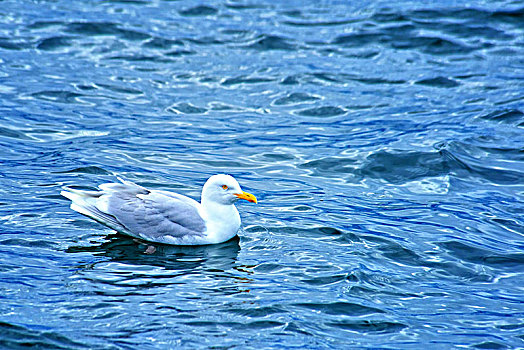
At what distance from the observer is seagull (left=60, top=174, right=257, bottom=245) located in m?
9.46

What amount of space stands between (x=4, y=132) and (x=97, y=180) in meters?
2.57

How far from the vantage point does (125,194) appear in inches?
383

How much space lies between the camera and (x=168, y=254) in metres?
9.35

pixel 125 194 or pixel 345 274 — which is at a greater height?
pixel 125 194

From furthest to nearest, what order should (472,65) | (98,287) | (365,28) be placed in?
(365,28), (472,65), (98,287)

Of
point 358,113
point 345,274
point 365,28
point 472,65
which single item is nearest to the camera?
point 345,274

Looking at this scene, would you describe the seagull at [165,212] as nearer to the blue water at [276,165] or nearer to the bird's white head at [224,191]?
the bird's white head at [224,191]

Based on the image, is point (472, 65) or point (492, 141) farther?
point (472, 65)

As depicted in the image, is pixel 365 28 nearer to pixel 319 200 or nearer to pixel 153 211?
pixel 319 200

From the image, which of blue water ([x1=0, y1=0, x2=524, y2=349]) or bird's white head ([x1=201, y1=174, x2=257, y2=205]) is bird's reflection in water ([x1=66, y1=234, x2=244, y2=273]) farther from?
bird's white head ([x1=201, y1=174, x2=257, y2=205])

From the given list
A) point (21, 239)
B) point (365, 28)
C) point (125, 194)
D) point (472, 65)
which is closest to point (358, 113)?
point (472, 65)

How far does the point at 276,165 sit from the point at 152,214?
3326 mm

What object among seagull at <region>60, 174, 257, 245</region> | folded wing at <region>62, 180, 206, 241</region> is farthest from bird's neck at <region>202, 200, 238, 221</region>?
folded wing at <region>62, 180, 206, 241</region>

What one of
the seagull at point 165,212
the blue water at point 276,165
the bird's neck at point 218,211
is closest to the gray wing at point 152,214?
the seagull at point 165,212
